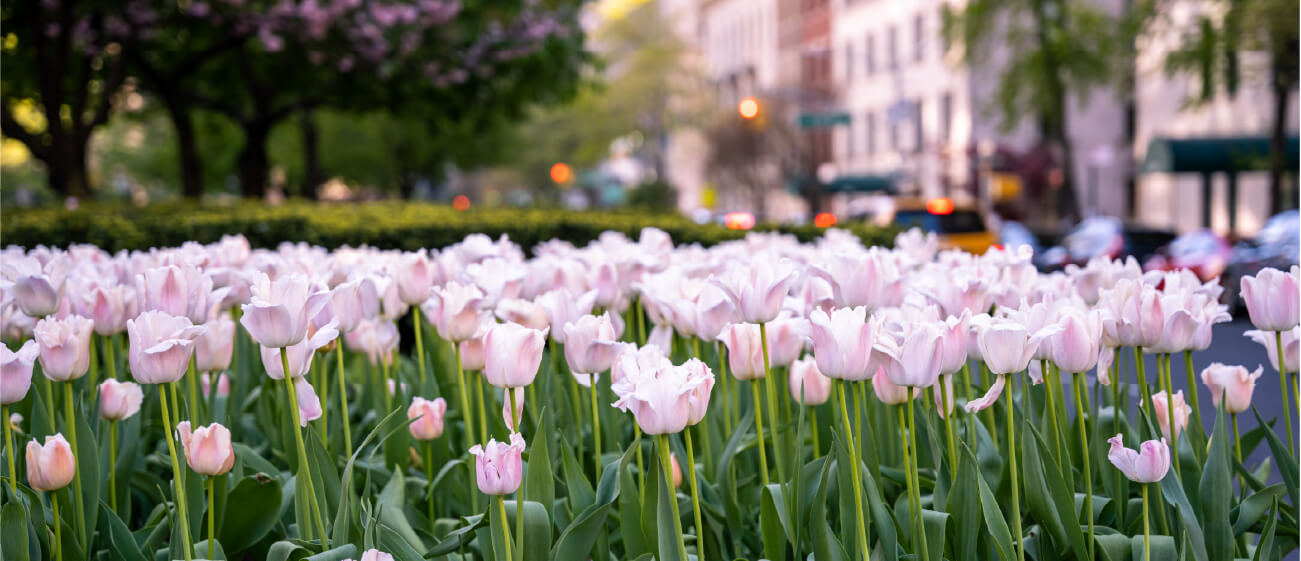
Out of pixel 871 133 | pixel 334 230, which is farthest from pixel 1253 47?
pixel 871 133

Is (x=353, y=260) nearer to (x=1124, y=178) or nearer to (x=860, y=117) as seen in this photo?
(x=1124, y=178)

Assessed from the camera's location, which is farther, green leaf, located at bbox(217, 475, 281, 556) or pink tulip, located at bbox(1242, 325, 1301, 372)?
pink tulip, located at bbox(1242, 325, 1301, 372)

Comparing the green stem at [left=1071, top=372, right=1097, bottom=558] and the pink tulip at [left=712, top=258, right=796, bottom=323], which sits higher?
the pink tulip at [left=712, top=258, right=796, bottom=323]

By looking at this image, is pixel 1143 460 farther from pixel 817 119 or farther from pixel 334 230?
pixel 817 119

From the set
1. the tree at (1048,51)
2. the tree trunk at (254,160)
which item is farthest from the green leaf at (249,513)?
the tree at (1048,51)

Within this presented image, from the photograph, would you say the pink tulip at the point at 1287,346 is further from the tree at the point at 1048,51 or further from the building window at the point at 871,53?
the building window at the point at 871,53

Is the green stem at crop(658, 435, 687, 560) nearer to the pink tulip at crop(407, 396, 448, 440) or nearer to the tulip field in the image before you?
the tulip field

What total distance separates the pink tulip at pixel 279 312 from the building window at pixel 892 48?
5119 cm

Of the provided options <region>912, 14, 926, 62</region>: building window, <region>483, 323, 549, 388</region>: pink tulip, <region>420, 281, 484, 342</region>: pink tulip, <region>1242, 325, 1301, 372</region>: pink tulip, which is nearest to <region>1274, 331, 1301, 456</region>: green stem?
<region>1242, 325, 1301, 372</region>: pink tulip

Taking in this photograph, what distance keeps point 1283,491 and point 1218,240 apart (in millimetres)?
18973

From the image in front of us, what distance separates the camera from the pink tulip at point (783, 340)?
3.25m

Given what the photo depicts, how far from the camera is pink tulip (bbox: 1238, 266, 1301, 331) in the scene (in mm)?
3062

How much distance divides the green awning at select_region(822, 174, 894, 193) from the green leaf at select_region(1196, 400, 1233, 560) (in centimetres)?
4997

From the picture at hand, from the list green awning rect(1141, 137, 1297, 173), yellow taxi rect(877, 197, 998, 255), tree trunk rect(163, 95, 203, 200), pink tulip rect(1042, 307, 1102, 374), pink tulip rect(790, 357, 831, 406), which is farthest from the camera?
green awning rect(1141, 137, 1297, 173)
